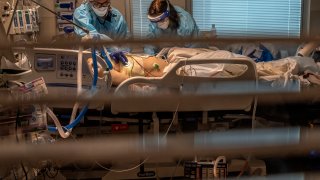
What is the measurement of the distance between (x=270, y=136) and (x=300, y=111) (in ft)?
6.39

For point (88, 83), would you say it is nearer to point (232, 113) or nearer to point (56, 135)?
point (56, 135)

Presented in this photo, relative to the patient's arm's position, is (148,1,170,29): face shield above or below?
above

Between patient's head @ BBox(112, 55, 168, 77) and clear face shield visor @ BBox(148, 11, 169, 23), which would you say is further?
clear face shield visor @ BBox(148, 11, 169, 23)

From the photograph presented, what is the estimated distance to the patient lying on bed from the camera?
2271mm

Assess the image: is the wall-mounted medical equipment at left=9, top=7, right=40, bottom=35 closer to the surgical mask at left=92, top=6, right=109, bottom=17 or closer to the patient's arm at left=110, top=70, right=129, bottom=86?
the surgical mask at left=92, top=6, right=109, bottom=17

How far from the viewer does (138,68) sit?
2.37 metres

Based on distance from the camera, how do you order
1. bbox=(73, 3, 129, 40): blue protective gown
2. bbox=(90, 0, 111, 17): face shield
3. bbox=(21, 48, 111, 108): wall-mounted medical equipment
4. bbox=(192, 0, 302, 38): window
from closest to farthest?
bbox=(21, 48, 111, 108): wall-mounted medical equipment → bbox=(73, 3, 129, 40): blue protective gown → bbox=(90, 0, 111, 17): face shield → bbox=(192, 0, 302, 38): window

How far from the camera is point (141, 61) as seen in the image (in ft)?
7.89

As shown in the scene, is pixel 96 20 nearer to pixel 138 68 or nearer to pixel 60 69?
pixel 138 68

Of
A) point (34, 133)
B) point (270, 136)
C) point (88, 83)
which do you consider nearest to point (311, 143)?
point (270, 136)

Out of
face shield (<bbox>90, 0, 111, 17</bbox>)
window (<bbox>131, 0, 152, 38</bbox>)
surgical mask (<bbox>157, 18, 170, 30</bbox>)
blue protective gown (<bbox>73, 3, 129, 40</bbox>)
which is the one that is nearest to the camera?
surgical mask (<bbox>157, 18, 170, 30</bbox>)

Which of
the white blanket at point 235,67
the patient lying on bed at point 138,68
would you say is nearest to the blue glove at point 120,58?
the patient lying on bed at point 138,68

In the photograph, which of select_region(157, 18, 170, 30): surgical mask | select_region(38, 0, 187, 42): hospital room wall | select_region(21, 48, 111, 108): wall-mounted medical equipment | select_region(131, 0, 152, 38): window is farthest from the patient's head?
select_region(131, 0, 152, 38): window

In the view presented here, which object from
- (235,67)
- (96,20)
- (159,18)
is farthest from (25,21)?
(235,67)
